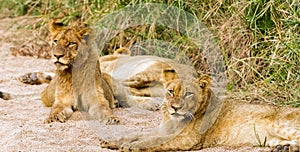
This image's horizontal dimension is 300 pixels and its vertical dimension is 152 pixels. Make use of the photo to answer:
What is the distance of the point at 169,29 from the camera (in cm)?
743

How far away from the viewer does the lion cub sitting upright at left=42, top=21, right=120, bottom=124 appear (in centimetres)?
550

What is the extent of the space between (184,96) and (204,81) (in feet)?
0.90

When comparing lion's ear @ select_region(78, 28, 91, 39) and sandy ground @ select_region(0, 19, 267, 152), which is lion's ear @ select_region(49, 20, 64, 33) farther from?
sandy ground @ select_region(0, 19, 267, 152)

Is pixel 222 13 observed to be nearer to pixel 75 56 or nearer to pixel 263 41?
pixel 263 41

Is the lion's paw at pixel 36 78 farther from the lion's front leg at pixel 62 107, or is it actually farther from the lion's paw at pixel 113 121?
the lion's paw at pixel 113 121

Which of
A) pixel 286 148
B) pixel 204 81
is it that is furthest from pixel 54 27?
pixel 286 148

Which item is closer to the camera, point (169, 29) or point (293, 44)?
point (293, 44)

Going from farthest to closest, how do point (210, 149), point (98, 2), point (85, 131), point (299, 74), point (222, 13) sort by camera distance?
point (98, 2) < point (222, 13) < point (299, 74) < point (85, 131) < point (210, 149)

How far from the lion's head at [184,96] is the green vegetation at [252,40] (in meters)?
1.12

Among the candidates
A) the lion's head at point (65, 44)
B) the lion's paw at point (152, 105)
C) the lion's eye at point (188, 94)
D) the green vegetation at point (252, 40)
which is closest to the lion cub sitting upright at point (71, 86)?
the lion's head at point (65, 44)

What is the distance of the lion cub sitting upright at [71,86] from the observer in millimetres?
5504

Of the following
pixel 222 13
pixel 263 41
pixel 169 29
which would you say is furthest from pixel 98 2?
pixel 263 41

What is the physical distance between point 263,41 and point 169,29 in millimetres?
1297

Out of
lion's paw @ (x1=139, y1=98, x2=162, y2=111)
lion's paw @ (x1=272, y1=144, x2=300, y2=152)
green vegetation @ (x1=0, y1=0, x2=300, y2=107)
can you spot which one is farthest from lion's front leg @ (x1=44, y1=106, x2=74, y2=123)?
lion's paw @ (x1=272, y1=144, x2=300, y2=152)
